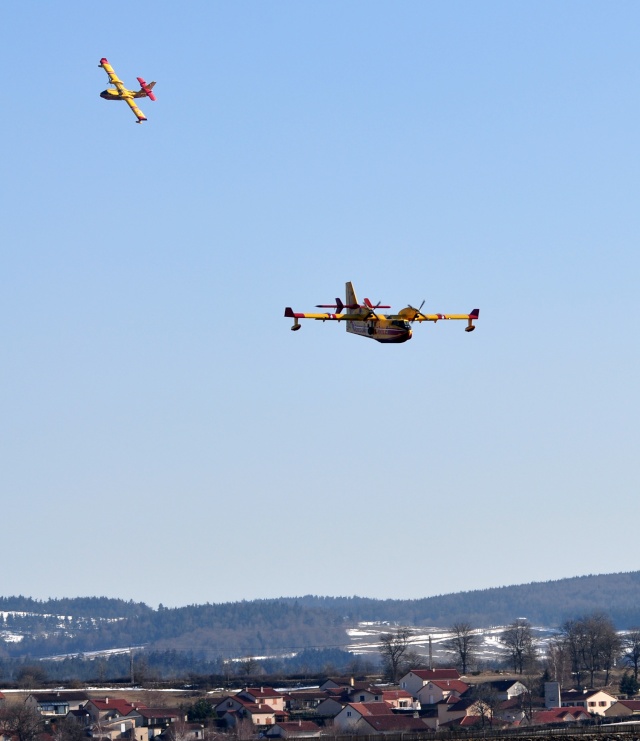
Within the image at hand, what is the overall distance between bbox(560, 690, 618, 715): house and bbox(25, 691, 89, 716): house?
60.3 metres

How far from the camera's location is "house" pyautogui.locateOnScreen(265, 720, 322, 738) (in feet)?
499

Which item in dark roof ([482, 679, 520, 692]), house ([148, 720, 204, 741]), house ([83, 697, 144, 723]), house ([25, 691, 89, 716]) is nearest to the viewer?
house ([148, 720, 204, 741])

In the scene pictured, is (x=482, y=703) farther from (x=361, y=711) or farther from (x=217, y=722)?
(x=217, y=722)

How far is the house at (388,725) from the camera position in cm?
15350

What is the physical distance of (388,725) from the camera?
15562cm

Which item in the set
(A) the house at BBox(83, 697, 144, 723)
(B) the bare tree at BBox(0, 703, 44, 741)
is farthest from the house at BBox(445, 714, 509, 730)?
(B) the bare tree at BBox(0, 703, 44, 741)

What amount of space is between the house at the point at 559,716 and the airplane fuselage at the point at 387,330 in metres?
72.6

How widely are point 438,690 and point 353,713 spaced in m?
22.3

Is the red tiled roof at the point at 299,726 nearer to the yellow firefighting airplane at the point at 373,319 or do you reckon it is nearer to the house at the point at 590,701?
the house at the point at 590,701

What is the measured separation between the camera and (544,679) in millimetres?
192625

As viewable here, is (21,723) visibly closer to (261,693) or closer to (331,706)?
(261,693)

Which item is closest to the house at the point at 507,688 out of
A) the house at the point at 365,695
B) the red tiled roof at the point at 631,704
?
the house at the point at 365,695

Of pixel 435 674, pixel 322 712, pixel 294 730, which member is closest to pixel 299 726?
pixel 294 730

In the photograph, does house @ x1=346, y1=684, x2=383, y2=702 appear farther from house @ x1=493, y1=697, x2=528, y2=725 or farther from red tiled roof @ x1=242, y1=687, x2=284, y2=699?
house @ x1=493, y1=697, x2=528, y2=725
